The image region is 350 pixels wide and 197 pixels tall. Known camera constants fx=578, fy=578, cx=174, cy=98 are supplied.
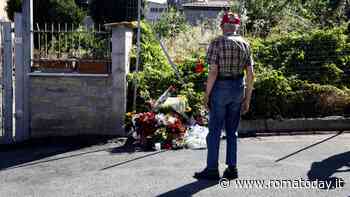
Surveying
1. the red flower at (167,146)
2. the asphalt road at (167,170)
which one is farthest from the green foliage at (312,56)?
the red flower at (167,146)

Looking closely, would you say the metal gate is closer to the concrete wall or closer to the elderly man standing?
the concrete wall

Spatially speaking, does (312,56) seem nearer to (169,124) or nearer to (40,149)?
(169,124)

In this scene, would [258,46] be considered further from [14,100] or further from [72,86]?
[14,100]

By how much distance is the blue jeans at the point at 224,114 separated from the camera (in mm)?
5988

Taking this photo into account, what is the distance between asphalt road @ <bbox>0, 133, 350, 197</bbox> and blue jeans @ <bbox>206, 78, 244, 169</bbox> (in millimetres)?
315

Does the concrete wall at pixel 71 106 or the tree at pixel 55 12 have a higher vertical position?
the tree at pixel 55 12

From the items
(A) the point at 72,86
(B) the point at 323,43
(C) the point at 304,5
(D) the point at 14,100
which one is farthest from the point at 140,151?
(C) the point at 304,5

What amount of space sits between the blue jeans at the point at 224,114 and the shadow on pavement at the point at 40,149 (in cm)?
239

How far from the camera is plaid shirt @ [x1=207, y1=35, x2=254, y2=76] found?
19.4 feet

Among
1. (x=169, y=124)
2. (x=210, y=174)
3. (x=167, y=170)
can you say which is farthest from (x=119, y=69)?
(x=210, y=174)

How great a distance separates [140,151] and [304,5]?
11.0m

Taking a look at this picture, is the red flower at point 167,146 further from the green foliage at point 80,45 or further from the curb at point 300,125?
the green foliage at point 80,45

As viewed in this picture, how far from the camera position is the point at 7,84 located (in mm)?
8516

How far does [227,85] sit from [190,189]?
1138 millimetres
